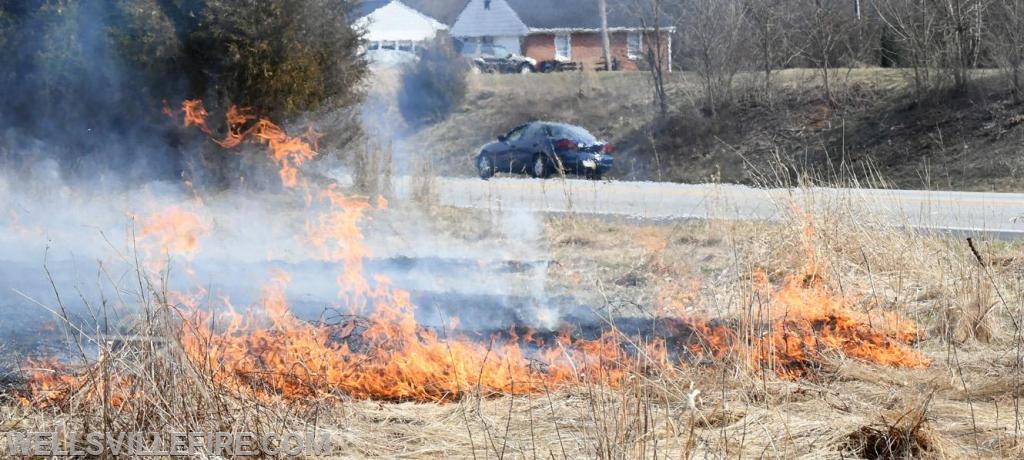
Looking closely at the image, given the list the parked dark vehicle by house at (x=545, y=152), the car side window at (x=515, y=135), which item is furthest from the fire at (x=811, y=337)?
the car side window at (x=515, y=135)

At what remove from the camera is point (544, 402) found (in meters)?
5.29

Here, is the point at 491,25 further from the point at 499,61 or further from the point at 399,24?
the point at 399,24

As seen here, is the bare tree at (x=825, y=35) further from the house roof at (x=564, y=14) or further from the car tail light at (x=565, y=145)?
the house roof at (x=564, y=14)

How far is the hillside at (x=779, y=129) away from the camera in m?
19.8

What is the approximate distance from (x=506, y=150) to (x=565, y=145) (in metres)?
1.82

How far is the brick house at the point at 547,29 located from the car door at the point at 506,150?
20.4 m

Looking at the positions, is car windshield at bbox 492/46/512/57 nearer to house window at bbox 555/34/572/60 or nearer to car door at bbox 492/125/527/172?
house window at bbox 555/34/572/60

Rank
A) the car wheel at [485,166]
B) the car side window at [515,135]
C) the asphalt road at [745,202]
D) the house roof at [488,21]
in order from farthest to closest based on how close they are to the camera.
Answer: the house roof at [488,21] < the car side window at [515,135] < the car wheel at [485,166] < the asphalt road at [745,202]

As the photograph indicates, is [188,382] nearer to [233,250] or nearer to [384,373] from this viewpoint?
[384,373]

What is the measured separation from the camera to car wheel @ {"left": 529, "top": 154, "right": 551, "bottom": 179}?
944 inches

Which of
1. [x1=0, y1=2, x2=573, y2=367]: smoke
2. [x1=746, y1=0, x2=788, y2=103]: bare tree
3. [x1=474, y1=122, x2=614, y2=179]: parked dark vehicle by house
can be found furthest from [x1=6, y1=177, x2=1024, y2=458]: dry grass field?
[x1=746, y1=0, x2=788, y2=103]: bare tree

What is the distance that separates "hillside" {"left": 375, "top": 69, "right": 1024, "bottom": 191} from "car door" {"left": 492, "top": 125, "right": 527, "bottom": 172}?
1789mm

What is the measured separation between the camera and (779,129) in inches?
982

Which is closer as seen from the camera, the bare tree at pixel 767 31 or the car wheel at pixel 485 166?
the car wheel at pixel 485 166
